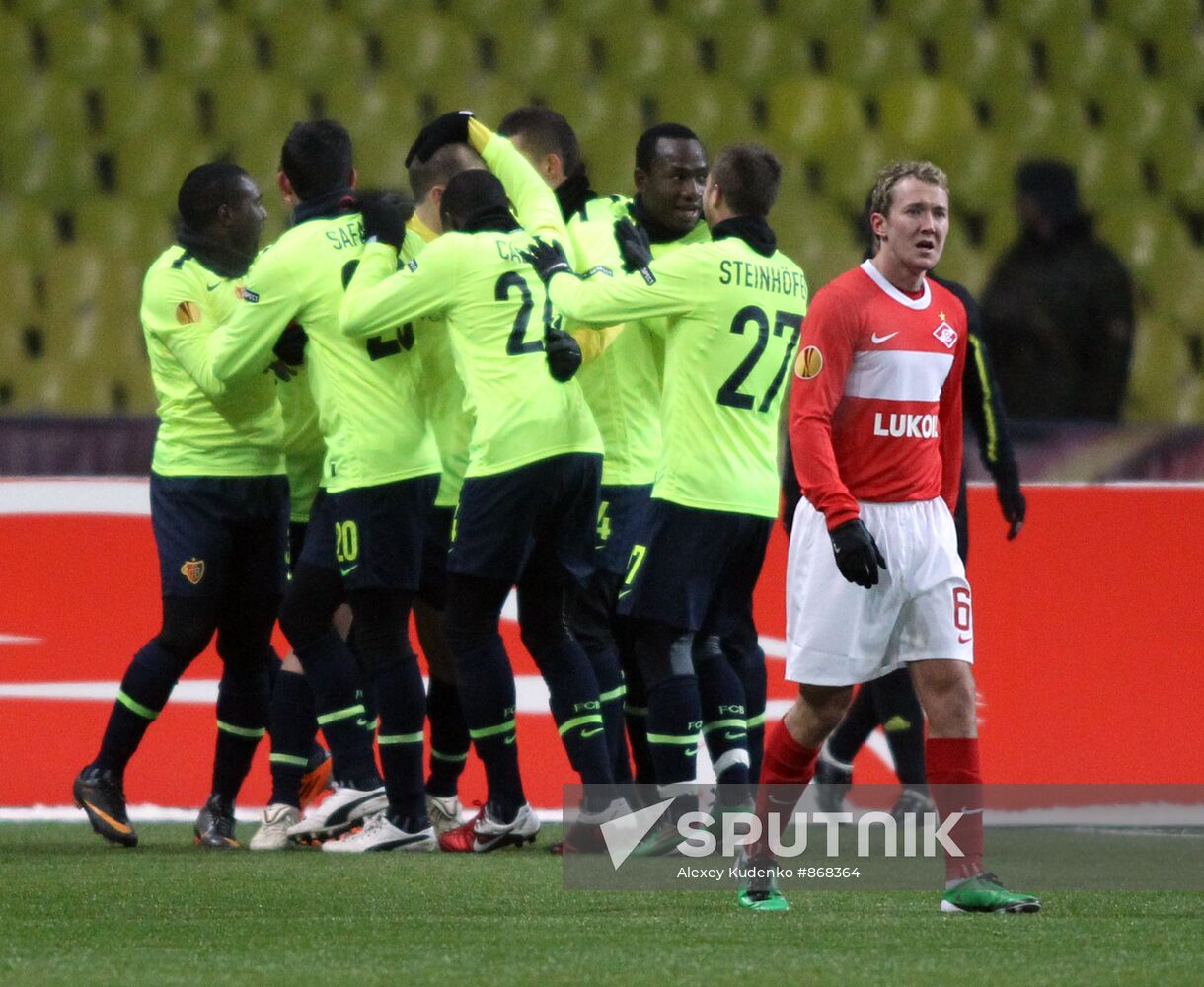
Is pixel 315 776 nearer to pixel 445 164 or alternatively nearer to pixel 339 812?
pixel 339 812

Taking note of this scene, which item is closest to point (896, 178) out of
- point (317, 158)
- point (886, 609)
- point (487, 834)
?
point (886, 609)

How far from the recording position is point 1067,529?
6602 millimetres

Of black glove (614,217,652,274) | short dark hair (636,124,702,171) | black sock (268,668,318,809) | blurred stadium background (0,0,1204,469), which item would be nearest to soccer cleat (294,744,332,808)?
black sock (268,668,318,809)

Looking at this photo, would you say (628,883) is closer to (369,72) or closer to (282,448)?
(282,448)

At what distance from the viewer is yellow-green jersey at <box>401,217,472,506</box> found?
18.4 ft

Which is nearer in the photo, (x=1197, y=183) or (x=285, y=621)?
(x=285, y=621)

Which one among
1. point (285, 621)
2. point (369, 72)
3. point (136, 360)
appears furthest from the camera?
point (369, 72)

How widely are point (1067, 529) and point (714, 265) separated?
2.06m

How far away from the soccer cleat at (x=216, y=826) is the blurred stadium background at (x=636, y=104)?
8.78 ft

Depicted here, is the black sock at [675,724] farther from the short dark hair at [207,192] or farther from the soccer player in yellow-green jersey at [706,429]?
the short dark hair at [207,192]

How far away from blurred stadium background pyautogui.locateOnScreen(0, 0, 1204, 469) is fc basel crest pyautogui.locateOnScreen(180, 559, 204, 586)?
2586mm

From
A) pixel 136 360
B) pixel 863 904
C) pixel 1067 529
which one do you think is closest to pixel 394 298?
pixel 863 904

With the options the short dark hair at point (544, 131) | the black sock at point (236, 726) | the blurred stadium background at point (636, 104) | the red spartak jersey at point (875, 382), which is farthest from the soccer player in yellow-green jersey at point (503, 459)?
the blurred stadium background at point (636, 104)

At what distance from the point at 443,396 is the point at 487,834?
47.4 inches
